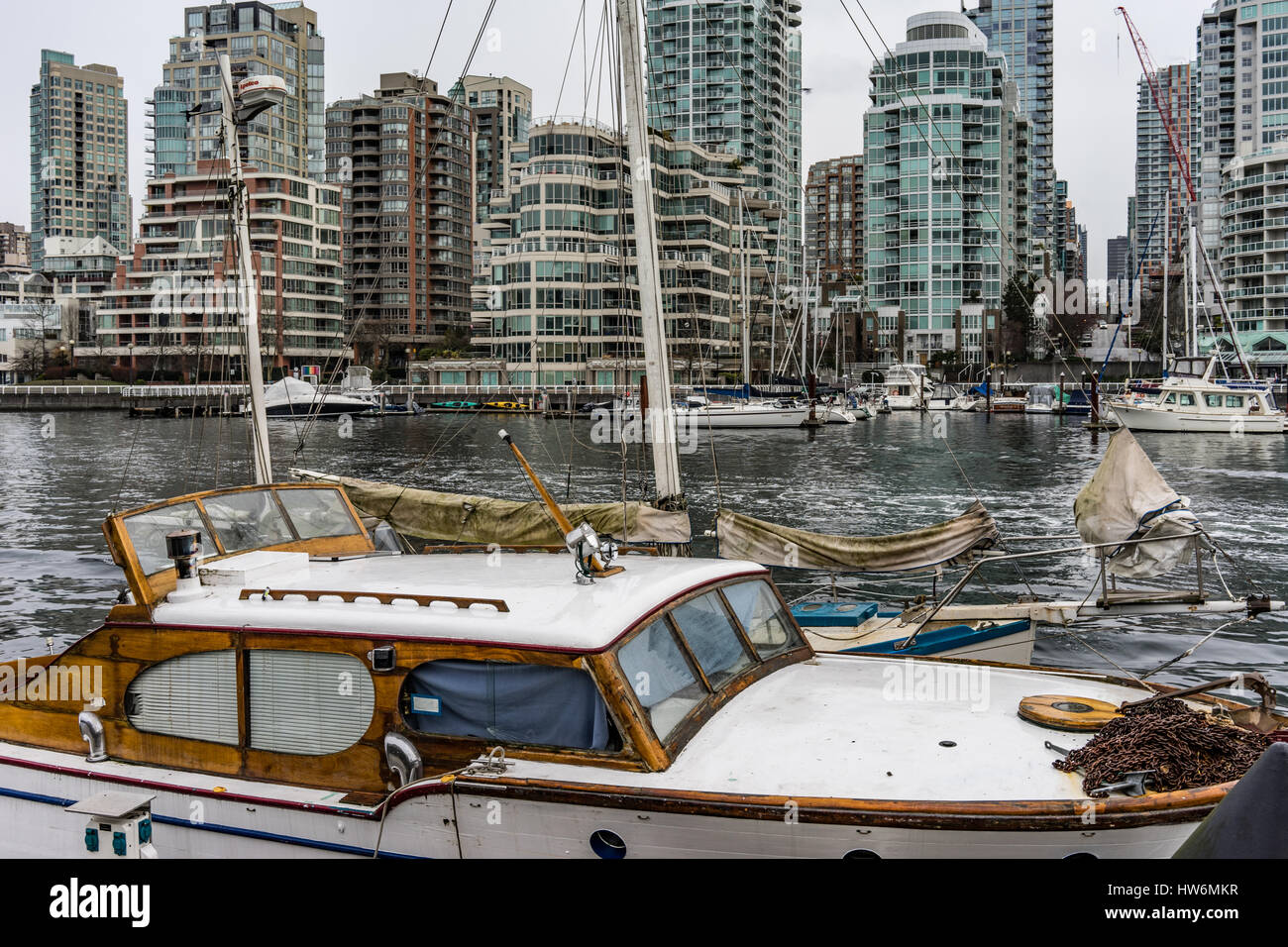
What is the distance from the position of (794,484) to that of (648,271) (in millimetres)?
30111

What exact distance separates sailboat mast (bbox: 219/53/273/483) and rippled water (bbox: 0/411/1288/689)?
1.00 metres

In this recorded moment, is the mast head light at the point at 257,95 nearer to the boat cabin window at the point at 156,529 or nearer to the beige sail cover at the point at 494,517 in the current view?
the beige sail cover at the point at 494,517

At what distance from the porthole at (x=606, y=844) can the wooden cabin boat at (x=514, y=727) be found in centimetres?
1

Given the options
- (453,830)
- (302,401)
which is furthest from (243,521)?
(302,401)

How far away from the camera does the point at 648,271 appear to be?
15.5 meters

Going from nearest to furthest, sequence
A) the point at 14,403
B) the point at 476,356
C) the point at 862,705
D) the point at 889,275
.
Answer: the point at 862,705
the point at 14,403
the point at 476,356
the point at 889,275

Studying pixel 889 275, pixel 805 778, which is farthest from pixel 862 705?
pixel 889 275

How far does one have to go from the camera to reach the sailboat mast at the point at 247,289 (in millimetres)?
17219

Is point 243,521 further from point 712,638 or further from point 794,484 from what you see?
point 794,484

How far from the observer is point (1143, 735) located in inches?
266

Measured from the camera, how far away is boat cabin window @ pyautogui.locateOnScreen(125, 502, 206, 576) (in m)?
8.16

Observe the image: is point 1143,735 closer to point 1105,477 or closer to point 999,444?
point 1105,477

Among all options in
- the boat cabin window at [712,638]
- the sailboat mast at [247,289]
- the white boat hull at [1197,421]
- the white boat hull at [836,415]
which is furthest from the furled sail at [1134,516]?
the white boat hull at [836,415]
